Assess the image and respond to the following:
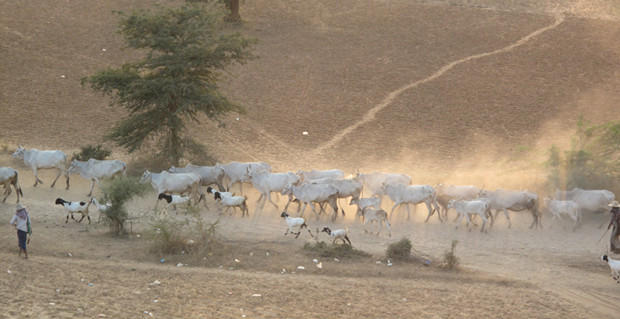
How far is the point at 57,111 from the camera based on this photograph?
30.2 m

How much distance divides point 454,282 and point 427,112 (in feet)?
66.5

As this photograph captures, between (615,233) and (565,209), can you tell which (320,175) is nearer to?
(565,209)

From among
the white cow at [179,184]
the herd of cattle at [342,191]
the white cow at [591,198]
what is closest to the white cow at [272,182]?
the herd of cattle at [342,191]

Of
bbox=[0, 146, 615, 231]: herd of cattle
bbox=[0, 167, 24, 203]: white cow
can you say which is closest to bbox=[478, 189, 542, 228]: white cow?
bbox=[0, 146, 615, 231]: herd of cattle

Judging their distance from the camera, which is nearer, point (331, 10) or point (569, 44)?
point (569, 44)

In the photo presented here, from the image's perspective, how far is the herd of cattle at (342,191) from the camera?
18.8 metres

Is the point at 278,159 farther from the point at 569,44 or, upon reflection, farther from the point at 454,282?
Result: the point at 569,44

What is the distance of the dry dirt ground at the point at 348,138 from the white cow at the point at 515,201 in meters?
0.51

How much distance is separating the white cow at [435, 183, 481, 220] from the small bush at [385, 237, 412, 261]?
16.9ft

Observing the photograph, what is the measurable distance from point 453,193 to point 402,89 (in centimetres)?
1655

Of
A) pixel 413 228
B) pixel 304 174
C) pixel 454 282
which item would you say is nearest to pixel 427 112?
pixel 304 174

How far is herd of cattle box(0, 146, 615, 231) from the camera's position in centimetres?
1881

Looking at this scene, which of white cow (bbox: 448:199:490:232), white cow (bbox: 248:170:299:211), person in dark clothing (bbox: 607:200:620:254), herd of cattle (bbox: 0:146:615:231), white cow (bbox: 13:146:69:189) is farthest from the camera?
white cow (bbox: 13:146:69:189)

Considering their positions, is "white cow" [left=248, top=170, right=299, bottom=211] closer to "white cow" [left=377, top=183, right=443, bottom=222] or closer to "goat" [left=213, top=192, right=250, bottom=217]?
"goat" [left=213, top=192, right=250, bottom=217]
